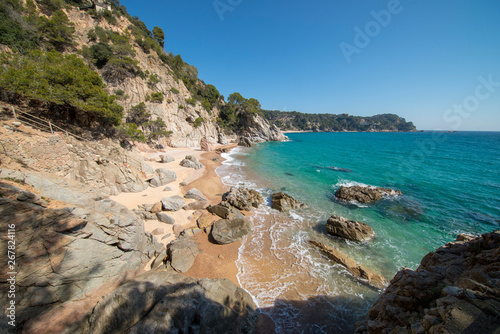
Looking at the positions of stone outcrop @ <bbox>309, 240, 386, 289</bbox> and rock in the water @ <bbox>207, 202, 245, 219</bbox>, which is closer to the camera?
stone outcrop @ <bbox>309, 240, 386, 289</bbox>

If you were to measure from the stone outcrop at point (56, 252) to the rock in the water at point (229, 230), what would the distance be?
408 cm

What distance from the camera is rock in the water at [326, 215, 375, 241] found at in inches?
409

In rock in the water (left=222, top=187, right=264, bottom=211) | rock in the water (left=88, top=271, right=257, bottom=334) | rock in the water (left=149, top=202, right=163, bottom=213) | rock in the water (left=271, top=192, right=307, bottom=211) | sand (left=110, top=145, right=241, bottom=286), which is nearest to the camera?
rock in the water (left=88, top=271, right=257, bottom=334)

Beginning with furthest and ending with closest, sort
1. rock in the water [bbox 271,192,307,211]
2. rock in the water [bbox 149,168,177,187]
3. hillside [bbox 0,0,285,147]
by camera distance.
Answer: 1. rock in the water [bbox 149,168,177,187]
2. rock in the water [bbox 271,192,307,211]
3. hillside [bbox 0,0,285,147]

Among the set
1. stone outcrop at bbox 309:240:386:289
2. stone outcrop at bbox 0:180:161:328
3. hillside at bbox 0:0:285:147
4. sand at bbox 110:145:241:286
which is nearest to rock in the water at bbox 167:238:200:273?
sand at bbox 110:145:241:286

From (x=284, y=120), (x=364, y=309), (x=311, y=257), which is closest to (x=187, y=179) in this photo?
(x=311, y=257)

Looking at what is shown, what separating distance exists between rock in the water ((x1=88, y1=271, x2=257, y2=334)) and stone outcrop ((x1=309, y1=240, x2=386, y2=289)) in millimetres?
5616

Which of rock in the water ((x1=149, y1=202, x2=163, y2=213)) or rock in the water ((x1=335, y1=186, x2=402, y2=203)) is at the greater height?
rock in the water ((x1=149, y1=202, x2=163, y2=213))

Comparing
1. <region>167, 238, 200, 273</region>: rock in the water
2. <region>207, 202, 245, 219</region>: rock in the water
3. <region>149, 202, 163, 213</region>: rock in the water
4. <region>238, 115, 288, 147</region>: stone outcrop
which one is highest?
<region>238, 115, 288, 147</region>: stone outcrop

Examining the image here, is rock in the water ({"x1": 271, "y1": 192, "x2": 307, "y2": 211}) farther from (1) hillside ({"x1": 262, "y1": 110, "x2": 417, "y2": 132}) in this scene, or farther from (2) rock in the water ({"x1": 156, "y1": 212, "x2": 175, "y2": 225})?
(1) hillside ({"x1": 262, "y1": 110, "x2": 417, "y2": 132})

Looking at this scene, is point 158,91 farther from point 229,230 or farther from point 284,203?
point 229,230

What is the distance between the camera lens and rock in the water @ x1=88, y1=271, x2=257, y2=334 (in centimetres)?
421

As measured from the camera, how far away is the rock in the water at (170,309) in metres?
4.21

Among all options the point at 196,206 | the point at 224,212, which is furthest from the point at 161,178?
the point at 224,212
